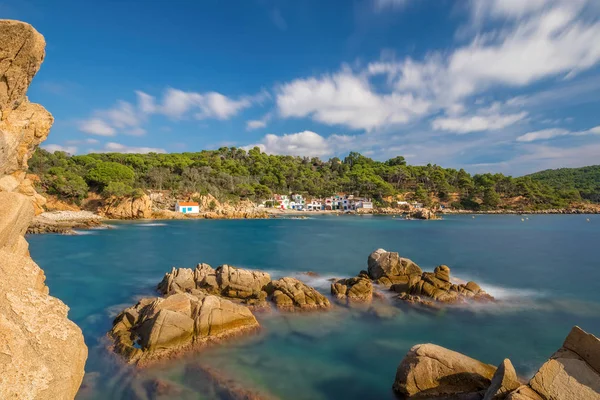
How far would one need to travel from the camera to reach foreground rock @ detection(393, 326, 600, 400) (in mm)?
6656

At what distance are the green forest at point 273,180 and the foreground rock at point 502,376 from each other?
70.1 metres

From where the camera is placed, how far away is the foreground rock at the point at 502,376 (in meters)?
6.66

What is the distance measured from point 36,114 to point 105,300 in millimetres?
13024

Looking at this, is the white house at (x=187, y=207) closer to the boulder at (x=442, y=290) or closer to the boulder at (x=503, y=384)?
the boulder at (x=442, y=290)

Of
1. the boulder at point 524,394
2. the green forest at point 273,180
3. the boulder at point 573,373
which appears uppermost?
the green forest at point 273,180

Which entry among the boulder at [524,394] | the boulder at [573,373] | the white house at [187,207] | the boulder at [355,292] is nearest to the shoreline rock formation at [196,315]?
the boulder at [355,292]

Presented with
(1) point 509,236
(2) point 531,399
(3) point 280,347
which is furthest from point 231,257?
(1) point 509,236

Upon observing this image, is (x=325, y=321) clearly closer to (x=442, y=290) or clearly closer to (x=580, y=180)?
(x=442, y=290)

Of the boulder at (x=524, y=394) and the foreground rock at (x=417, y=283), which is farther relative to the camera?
the foreground rock at (x=417, y=283)

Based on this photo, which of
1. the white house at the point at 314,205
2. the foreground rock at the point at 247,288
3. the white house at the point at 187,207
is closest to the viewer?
the foreground rock at the point at 247,288

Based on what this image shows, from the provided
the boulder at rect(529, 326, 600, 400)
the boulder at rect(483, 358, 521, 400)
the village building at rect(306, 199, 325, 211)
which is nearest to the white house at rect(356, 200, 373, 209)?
the village building at rect(306, 199, 325, 211)

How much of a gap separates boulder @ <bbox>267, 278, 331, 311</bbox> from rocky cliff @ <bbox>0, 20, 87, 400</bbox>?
11181 mm

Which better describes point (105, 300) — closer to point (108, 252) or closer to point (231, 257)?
point (231, 257)

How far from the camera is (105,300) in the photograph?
1781 cm
